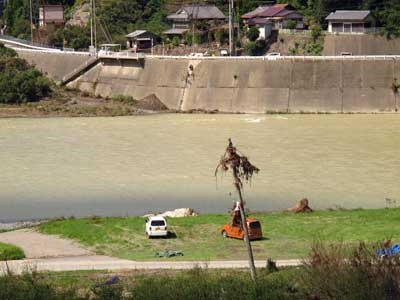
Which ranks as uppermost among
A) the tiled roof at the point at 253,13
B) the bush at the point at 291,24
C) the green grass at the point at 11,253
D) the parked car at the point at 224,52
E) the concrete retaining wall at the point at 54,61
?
the tiled roof at the point at 253,13

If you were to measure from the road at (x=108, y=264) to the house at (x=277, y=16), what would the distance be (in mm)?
37057

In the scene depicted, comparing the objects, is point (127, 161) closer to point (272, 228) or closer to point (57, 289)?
point (272, 228)

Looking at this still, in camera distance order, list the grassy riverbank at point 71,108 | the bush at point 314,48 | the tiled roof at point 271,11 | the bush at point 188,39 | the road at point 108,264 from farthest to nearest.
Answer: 1. the bush at point 188,39
2. the tiled roof at point 271,11
3. the bush at point 314,48
4. the grassy riverbank at point 71,108
5. the road at point 108,264

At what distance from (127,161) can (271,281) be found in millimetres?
18928

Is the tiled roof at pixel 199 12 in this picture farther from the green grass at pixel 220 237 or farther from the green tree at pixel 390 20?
the green grass at pixel 220 237

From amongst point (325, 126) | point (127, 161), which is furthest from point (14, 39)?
point (127, 161)

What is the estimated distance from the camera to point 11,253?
18.0 metres

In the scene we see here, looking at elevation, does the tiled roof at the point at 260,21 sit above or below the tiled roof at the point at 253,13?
below

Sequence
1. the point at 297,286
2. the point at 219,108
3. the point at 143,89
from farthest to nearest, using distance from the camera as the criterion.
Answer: the point at 143,89, the point at 219,108, the point at 297,286

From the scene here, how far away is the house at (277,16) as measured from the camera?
5359cm

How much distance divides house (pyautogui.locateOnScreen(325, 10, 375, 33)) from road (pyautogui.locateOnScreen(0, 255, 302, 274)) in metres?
34.6

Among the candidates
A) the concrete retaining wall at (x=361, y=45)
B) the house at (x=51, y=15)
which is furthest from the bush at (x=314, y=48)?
the house at (x=51, y=15)

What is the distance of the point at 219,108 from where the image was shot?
4619 centimetres

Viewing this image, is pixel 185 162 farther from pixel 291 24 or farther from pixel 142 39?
pixel 142 39
